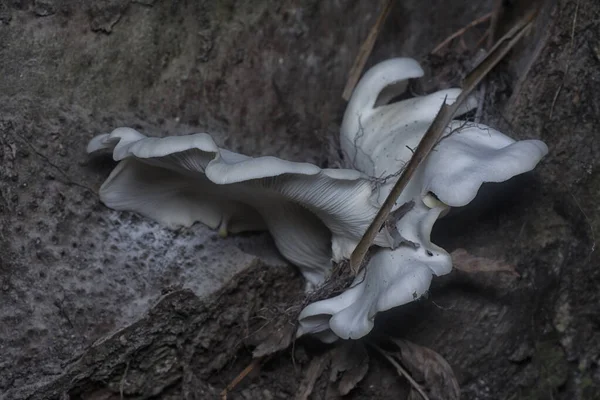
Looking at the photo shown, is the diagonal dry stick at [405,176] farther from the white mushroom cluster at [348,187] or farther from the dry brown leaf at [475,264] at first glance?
the dry brown leaf at [475,264]

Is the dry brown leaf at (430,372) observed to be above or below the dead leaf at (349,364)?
above

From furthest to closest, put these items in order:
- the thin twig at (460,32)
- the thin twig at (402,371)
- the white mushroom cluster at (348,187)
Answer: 1. the thin twig at (460,32)
2. the thin twig at (402,371)
3. the white mushroom cluster at (348,187)

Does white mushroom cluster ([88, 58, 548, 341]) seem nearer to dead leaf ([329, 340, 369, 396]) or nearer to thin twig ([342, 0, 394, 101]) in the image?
dead leaf ([329, 340, 369, 396])

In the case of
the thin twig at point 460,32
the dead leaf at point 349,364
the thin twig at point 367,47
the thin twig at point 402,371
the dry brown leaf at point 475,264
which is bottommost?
the dead leaf at point 349,364

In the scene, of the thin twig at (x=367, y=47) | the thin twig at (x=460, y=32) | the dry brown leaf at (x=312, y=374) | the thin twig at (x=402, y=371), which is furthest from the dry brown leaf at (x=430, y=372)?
the thin twig at (x=460, y=32)

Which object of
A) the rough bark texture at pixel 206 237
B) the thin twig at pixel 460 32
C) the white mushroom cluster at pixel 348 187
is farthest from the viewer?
the thin twig at pixel 460 32

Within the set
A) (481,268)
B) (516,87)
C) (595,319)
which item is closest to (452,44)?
(516,87)

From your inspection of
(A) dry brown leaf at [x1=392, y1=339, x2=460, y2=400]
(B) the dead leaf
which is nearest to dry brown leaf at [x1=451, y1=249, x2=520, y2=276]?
(A) dry brown leaf at [x1=392, y1=339, x2=460, y2=400]
